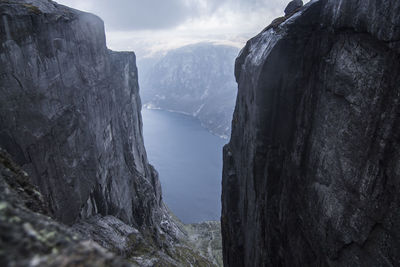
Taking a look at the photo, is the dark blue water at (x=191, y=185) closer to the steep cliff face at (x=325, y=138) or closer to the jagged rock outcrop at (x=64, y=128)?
the jagged rock outcrop at (x=64, y=128)

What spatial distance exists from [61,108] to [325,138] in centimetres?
2570

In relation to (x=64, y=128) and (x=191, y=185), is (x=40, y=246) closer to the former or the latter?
(x=64, y=128)

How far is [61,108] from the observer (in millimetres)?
28422

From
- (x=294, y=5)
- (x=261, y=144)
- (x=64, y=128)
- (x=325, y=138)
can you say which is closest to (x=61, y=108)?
(x=64, y=128)

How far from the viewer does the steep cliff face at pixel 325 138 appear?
13.2 m

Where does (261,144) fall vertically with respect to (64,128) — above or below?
below

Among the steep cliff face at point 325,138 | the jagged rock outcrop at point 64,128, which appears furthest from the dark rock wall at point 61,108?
the steep cliff face at point 325,138

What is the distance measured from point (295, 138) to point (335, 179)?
6.51 metres

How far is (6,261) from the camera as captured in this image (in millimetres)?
4941

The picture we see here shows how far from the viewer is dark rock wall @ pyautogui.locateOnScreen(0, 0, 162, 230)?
70.1 ft

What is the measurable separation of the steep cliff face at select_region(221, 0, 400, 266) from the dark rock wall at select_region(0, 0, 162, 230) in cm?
2011

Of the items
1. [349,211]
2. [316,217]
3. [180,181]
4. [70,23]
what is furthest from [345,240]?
[180,181]

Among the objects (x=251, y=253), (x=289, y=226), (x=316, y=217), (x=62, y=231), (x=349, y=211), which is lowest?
(x=251, y=253)

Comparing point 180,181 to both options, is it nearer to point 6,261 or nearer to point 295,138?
point 295,138
